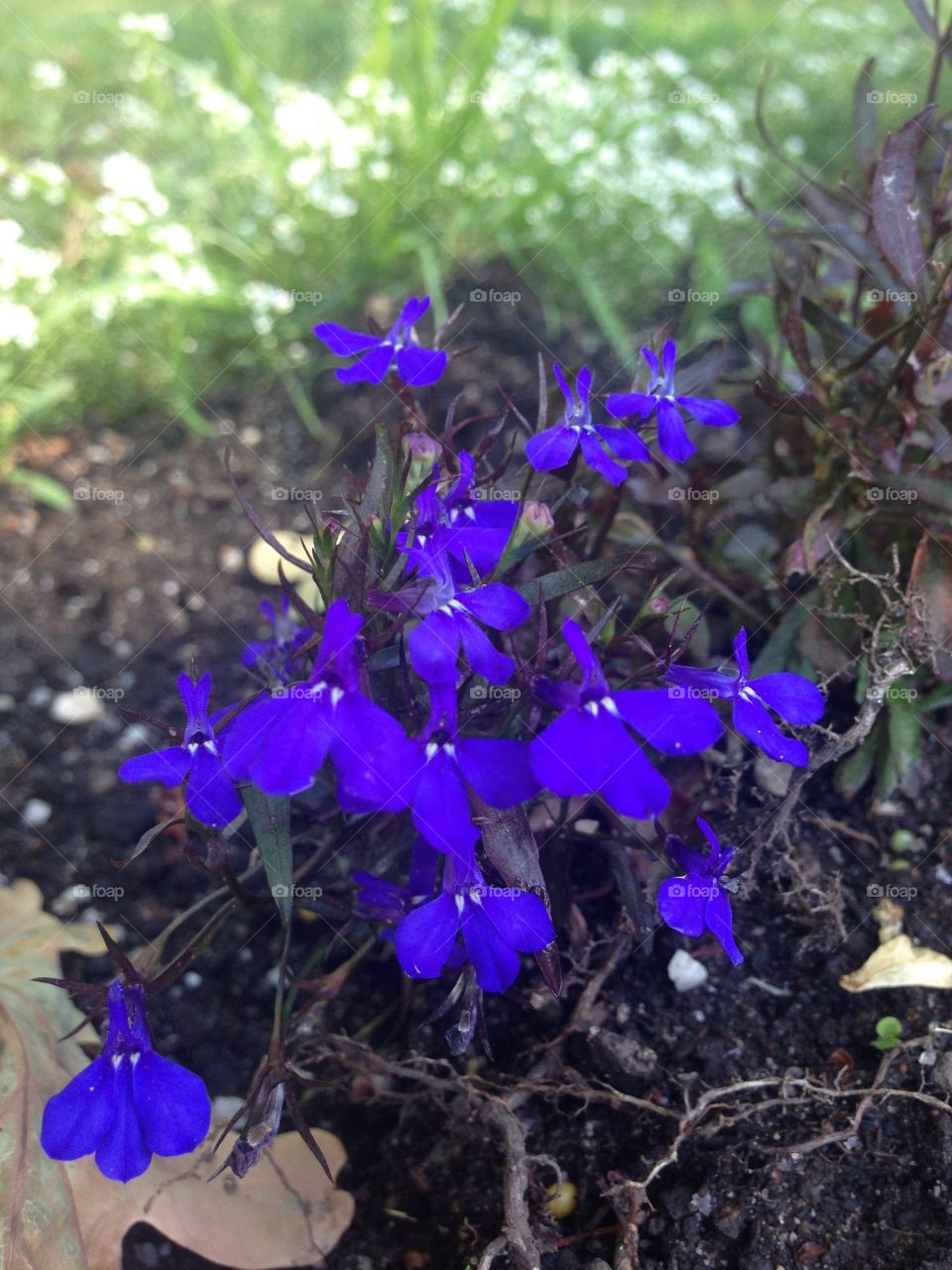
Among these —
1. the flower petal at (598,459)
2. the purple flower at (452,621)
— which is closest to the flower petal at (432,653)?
the purple flower at (452,621)

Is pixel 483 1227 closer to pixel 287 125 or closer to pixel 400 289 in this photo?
pixel 400 289

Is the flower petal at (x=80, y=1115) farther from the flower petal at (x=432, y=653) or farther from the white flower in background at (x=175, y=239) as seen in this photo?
the white flower in background at (x=175, y=239)

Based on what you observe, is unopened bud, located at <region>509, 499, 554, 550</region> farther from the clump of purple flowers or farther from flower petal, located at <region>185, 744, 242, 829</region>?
flower petal, located at <region>185, 744, 242, 829</region>

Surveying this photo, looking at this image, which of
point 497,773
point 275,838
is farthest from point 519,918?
point 275,838

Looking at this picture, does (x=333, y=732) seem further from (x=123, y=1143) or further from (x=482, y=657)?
(x=123, y=1143)

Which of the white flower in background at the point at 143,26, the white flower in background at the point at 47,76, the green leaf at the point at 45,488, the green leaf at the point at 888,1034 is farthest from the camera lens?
the white flower in background at the point at 47,76

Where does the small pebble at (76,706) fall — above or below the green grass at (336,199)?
below
